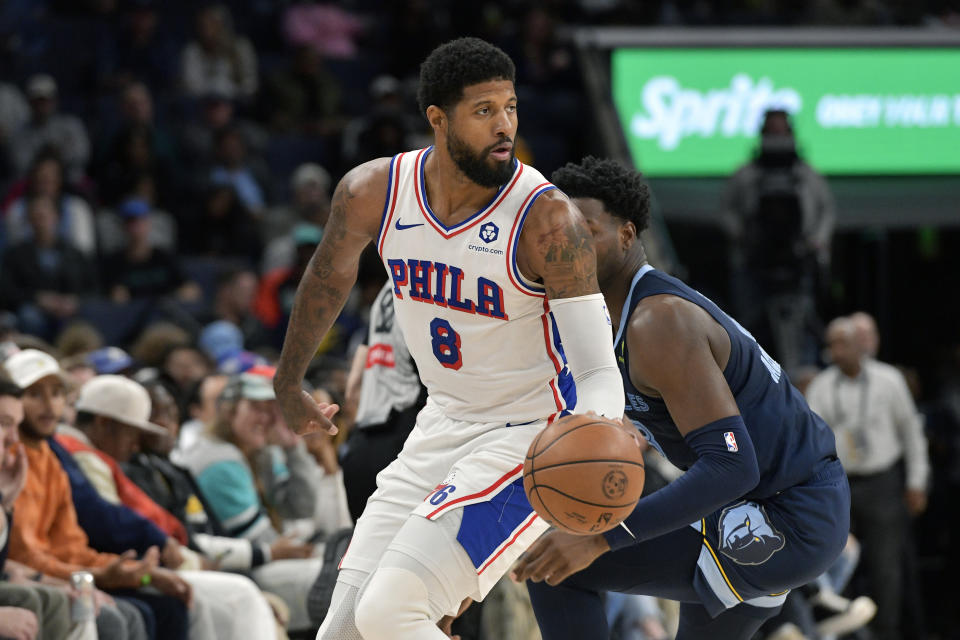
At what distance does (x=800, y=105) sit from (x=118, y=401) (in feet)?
26.7

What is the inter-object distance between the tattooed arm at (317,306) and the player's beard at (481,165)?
350mm

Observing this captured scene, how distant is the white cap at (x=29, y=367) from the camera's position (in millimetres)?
5691

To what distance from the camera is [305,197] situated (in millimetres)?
10945

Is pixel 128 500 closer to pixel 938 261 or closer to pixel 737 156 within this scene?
pixel 737 156

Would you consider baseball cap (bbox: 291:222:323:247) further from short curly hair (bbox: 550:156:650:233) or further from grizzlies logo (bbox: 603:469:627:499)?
grizzlies logo (bbox: 603:469:627:499)

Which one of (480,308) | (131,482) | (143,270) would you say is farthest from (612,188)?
(143,270)

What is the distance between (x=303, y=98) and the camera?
1248cm

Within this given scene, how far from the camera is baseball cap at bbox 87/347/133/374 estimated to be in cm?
750

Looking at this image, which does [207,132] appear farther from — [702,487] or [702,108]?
[702,487]

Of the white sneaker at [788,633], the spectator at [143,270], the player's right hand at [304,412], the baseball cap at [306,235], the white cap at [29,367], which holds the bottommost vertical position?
the white sneaker at [788,633]

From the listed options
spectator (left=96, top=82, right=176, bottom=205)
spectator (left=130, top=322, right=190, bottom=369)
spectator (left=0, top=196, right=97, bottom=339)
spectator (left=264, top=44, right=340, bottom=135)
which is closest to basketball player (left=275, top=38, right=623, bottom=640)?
spectator (left=130, top=322, right=190, bottom=369)

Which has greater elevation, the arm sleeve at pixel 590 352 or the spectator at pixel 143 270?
the arm sleeve at pixel 590 352

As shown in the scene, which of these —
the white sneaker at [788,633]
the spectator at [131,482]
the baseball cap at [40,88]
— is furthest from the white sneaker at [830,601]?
the baseball cap at [40,88]

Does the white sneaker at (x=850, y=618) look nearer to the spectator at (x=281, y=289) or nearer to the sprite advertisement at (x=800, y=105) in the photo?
the spectator at (x=281, y=289)
